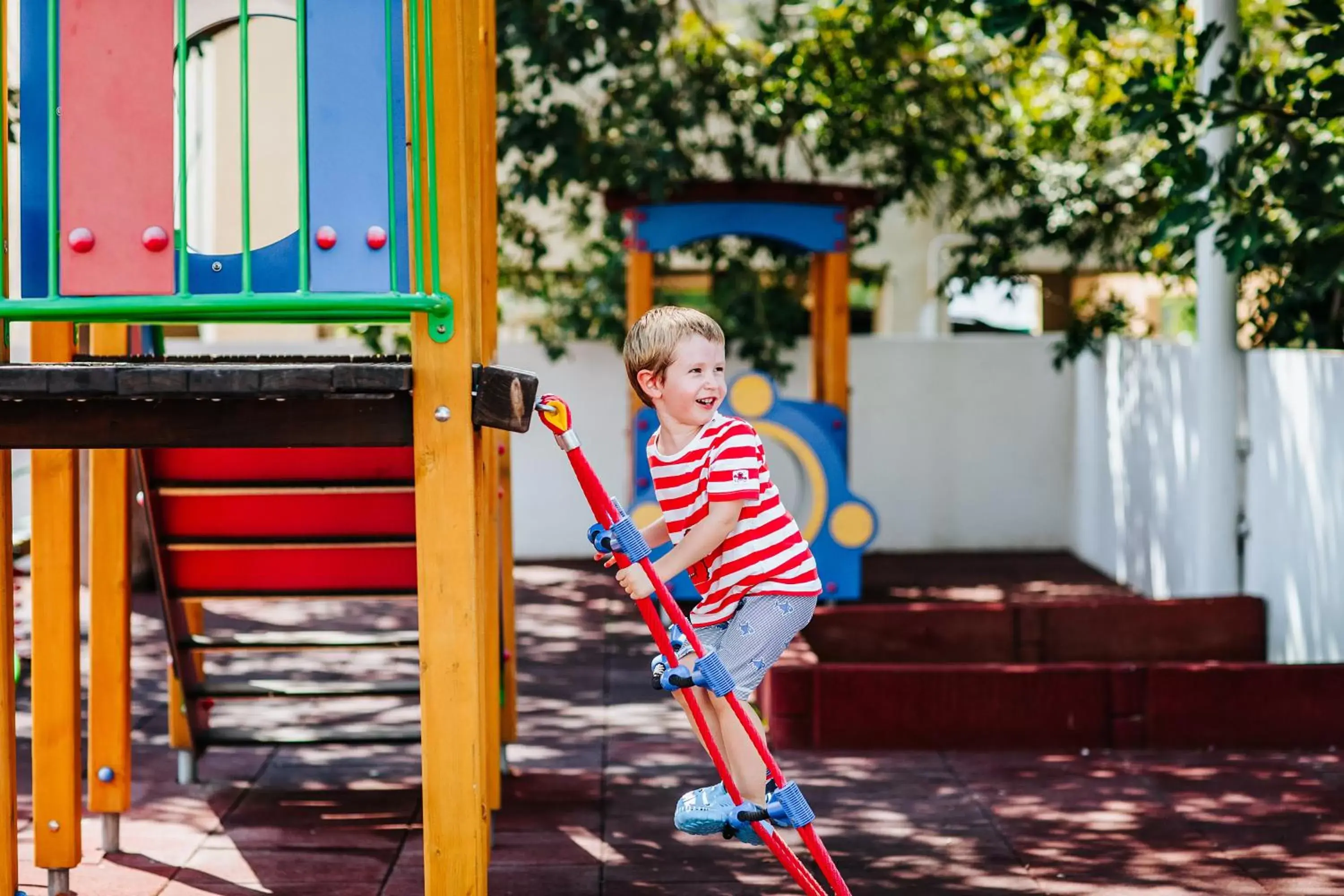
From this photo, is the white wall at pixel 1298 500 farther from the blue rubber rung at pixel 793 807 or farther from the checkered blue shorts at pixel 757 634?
the blue rubber rung at pixel 793 807

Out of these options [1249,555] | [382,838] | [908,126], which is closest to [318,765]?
[382,838]

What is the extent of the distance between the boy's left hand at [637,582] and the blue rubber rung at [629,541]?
0.04 meters

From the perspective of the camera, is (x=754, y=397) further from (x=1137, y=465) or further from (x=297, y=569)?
(x=297, y=569)

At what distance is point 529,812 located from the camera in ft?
16.1

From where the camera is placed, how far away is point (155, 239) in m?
3.06

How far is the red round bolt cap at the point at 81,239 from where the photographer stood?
10.0ft

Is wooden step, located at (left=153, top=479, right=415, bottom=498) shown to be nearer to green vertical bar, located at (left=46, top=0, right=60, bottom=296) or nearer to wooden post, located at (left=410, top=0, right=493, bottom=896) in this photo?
wooden post, located at (left=410, top=0, right=493, bottom=896)

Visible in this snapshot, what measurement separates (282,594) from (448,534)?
1.83 m

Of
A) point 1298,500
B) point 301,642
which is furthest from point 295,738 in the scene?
point 1298,500

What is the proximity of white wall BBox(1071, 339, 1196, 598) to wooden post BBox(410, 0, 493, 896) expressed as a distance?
5.41m

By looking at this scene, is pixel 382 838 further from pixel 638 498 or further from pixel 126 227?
pixel 638 498

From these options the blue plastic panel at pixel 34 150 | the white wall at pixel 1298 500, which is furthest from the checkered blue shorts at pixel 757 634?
the white wall at pixel 1298 500

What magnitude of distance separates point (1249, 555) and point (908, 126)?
403 cm

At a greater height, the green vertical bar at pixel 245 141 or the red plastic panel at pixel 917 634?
the green vertical bar at pixel 245 141
